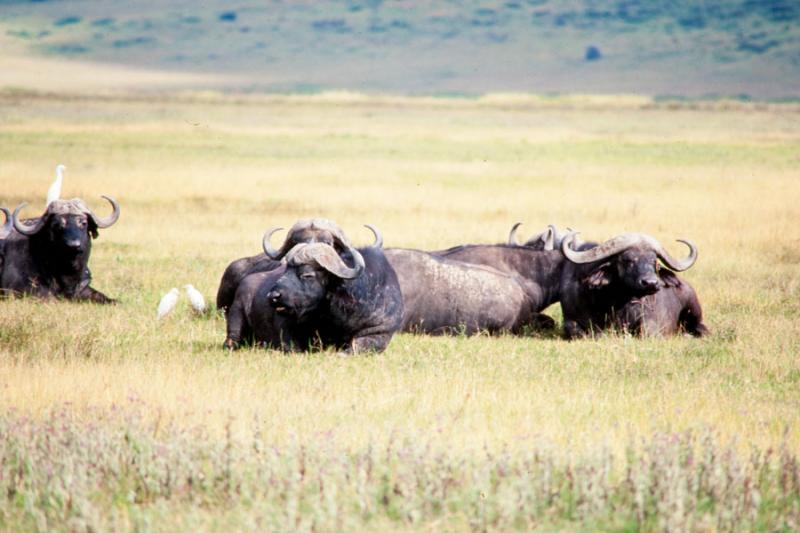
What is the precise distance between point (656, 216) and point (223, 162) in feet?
58.4

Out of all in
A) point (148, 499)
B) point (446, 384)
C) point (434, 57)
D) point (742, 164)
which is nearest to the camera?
point (148, 499)

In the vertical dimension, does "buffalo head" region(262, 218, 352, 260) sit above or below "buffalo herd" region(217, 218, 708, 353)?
above

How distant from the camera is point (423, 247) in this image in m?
20.2

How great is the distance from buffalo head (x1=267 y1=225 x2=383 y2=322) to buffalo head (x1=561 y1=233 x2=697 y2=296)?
295 cm

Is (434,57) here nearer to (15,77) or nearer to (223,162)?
(15,77)

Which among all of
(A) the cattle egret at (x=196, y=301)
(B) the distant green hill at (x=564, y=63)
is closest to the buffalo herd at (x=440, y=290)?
(A) the cattle egret at (x=196, y=301)

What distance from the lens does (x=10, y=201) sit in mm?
26219

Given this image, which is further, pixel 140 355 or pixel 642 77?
pixel 642 77

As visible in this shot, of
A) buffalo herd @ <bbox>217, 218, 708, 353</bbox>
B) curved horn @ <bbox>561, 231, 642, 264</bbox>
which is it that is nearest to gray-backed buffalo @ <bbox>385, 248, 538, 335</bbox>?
buffalo herd @ <bbox>217, 218, 708, 353</bbox>

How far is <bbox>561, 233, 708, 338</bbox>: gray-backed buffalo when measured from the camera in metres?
12.6

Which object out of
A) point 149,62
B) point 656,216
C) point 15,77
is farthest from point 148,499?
point 149,62

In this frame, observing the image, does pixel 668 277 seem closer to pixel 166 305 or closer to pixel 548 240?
pixel 548 240

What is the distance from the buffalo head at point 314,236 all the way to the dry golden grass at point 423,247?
1.11 metres

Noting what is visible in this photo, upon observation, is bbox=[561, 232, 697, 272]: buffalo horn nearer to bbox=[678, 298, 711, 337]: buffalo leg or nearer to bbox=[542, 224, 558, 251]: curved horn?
bbox=[678, 298, 711, 337]: buffalo leg
